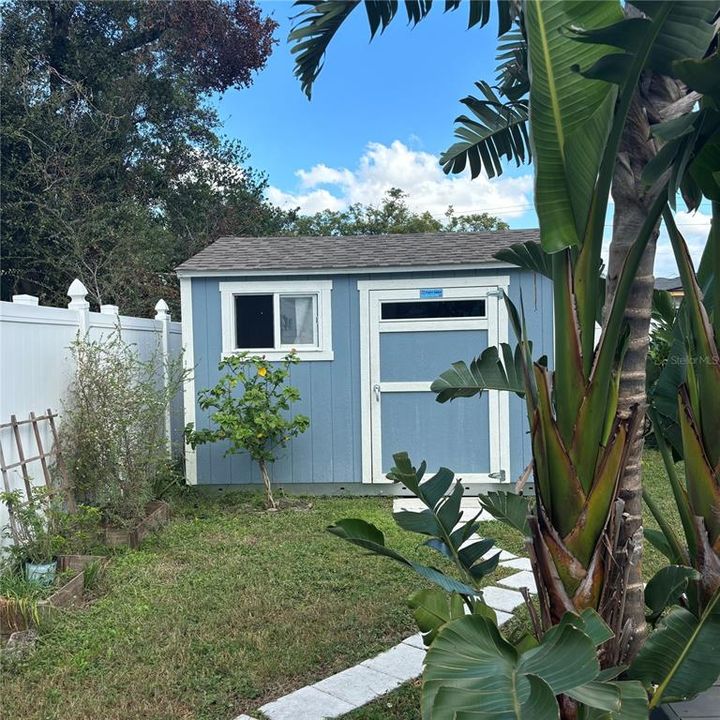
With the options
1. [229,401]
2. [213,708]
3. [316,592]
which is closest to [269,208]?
[229,401]

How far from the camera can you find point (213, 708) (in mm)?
2828

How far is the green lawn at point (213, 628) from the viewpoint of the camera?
9.60 ft

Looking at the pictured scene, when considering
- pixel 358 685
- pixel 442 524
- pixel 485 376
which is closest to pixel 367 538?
pixel 442 524

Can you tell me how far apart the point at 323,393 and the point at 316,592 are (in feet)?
10.2

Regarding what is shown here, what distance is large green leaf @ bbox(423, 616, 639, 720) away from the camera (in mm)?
1317

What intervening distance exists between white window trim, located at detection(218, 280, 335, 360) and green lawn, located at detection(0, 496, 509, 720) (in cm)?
218

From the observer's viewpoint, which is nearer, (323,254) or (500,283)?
(500,283)

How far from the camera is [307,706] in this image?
283 centimetres

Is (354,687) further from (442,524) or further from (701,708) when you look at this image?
(701,708)

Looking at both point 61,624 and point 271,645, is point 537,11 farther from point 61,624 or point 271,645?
point 61,624

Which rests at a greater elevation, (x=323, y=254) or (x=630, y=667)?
(x=323, y=254)

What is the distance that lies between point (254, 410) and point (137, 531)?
1.80 m

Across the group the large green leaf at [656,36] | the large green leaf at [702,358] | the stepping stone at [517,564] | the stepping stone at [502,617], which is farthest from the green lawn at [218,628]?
the large green leaf at [656,36]

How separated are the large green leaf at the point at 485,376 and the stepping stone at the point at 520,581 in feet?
6.74
